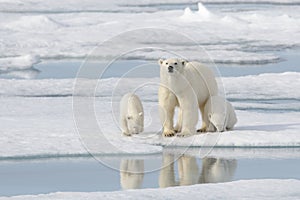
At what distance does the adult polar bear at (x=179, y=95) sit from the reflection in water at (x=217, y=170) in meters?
0.60

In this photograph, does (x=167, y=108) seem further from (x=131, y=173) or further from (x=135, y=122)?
(x=131, y=173)

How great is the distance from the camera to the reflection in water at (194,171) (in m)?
5.76

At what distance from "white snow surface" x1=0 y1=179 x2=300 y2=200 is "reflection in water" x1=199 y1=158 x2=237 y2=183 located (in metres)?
0.30

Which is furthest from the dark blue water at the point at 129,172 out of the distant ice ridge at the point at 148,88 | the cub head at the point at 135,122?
the distant ice ridge at the point at 148,88

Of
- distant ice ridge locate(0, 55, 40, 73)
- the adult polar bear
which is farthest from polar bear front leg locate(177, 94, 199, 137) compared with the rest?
distant ice ridge locate(0, 55, 40, 73)

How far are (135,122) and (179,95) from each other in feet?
1.37

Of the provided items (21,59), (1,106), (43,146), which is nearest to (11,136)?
(43,146)

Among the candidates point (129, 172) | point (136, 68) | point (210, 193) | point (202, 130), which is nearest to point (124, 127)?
point (202, 130)

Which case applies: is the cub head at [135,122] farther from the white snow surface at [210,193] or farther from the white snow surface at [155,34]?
the white snow surface at [155,34]

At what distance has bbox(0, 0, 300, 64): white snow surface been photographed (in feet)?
44.7

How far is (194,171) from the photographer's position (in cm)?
604

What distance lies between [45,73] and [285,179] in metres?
6.52

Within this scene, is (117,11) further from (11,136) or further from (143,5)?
(11,136)

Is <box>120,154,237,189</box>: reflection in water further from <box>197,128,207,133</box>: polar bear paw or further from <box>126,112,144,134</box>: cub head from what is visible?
<box>197,128,207,133</box>: polar bear paw
